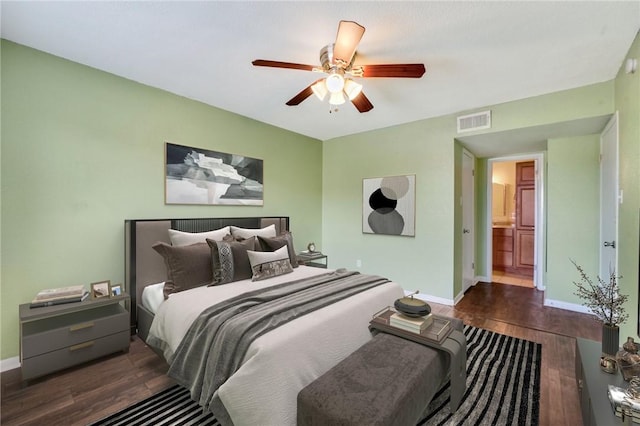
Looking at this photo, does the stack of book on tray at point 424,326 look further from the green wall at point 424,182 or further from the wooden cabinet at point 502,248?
the wooden cabinet at point 502,248

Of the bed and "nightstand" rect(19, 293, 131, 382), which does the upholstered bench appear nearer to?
the bed

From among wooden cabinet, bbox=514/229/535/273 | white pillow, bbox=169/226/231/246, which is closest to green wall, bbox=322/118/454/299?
white pillow, bbox=169/226/231/246

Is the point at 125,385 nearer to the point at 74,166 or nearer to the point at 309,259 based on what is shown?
the point at 74,166

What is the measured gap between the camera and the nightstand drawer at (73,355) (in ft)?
6.32

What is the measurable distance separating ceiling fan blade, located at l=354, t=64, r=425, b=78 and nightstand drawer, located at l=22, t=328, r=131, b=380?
2.93 m

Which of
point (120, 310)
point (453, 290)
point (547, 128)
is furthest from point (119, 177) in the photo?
point (547, 128)

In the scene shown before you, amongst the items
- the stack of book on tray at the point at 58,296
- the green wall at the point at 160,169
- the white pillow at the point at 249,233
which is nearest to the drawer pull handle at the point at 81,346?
the stack of book on tray at the point at 58,296

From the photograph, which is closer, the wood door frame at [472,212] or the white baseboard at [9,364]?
the white baseboard at [9,364]

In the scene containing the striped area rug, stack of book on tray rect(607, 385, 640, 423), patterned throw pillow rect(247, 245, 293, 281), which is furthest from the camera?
patterned throw pillow rect(247, 245, 293, 281)

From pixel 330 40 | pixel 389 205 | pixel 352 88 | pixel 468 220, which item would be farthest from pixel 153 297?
pixel 468 220

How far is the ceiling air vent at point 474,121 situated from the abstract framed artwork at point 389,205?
88cm

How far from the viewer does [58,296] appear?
214 centimetres

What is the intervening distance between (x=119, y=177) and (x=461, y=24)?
321 cm

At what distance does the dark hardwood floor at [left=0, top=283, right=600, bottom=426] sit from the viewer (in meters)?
1.69
